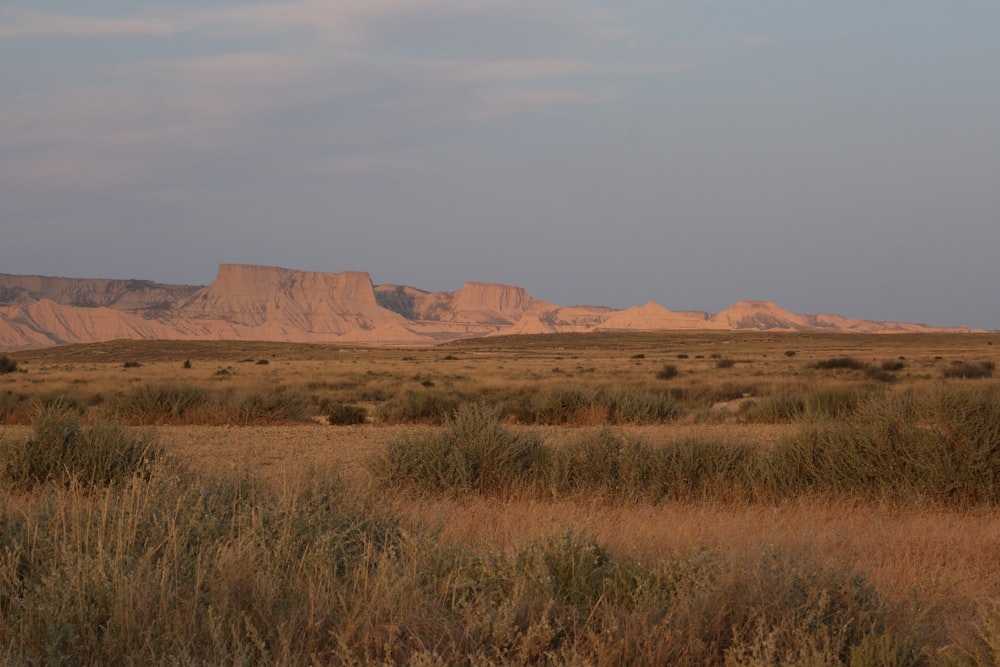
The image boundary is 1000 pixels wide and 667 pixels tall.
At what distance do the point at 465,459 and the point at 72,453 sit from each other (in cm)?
437

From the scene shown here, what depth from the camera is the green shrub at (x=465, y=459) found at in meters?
10.1

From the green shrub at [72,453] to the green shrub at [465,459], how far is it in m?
2.69

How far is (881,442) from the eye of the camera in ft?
32.3

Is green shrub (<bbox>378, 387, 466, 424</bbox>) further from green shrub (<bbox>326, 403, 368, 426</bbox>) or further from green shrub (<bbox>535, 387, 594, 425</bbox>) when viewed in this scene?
green shrub (<bbox>535, 387, 594, 425</bbox>)

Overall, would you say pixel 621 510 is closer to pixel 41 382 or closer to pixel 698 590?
pixel 698 590

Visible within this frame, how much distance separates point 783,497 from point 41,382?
35.9 metres

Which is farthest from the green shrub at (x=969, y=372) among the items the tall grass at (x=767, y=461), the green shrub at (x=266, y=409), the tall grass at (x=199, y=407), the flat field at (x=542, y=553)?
the flat field at (x=542, y=553)

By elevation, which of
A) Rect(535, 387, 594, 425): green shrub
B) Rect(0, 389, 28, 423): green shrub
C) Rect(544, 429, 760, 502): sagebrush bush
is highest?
Rect(544, 429, 760, 502): sagebrush bush

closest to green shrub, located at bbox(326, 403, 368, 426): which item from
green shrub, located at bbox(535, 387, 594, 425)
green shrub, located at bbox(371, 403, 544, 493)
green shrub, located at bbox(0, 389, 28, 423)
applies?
green shrub, located at bbox(535, 387, 594, 425)

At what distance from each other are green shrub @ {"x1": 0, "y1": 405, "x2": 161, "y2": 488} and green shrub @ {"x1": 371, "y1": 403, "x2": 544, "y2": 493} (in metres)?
2.69

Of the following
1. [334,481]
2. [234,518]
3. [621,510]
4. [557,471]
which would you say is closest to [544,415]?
[557,471]

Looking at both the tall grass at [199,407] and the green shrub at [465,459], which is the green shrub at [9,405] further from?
the green shrub at [465,459]

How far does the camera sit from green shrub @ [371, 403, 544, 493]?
33.1 feet

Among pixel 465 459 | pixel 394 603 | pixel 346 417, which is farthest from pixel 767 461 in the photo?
pixel 346 417
